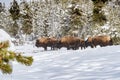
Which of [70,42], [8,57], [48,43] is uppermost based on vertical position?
[8,57]

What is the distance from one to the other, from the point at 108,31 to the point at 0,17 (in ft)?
166

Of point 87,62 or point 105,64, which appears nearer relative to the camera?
point 105,64

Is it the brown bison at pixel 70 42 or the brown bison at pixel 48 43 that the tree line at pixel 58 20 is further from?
the brown bison at pixel 70 42

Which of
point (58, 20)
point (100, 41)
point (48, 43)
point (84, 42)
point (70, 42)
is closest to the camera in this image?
point (100, 41)

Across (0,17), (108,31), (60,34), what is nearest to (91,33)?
(108,31)

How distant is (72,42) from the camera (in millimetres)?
34625

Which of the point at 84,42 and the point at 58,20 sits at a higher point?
the point at 58,20

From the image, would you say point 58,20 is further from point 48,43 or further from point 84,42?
point 84,42

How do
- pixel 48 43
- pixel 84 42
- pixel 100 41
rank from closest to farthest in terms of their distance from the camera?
1. pixel 100 41
2. pixel 84 42
3. pixel 48 43

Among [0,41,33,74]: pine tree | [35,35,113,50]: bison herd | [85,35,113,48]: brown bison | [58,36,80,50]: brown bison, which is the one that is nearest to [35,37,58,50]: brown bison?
[35,35,113,50]: bison herd

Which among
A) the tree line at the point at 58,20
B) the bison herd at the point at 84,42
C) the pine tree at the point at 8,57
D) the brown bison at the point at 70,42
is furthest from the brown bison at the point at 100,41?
the pine tree at the point at 8,57

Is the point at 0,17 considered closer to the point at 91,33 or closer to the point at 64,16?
the point at 64,16

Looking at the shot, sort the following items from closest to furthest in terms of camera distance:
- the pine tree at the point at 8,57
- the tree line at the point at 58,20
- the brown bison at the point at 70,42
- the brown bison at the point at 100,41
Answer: the pine tree at the point at 8,57 < the brown bison at the point at 100,41 < the brown bison at the point at 70,42 < the tree line at the point at 58,20

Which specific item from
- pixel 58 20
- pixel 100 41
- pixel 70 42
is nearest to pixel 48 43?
pixel 70 42
